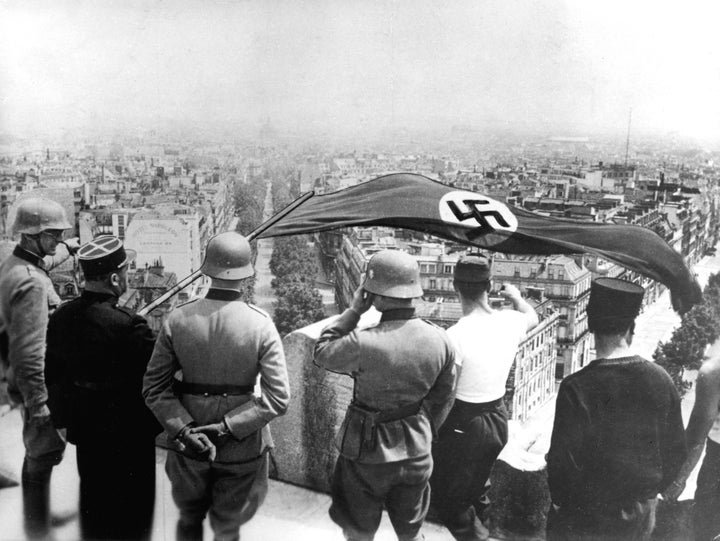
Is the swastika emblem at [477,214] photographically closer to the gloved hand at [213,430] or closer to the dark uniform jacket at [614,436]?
the dark uniform jacket at [614,436]

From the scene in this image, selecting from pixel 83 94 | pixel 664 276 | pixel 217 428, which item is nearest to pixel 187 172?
pixel 83 94

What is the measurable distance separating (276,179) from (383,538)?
2.87 metres

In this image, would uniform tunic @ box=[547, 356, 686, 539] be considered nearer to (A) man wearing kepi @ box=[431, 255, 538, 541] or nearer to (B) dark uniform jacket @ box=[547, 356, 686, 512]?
(B) dark uniform jacket @ box=[547, 356, 686, 512]

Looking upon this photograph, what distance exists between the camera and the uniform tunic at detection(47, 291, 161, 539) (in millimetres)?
4352

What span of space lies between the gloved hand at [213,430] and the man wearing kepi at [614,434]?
2.24 m

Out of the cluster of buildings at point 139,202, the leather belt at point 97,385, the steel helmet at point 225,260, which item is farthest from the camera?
the cluster of buildings at point 139,202

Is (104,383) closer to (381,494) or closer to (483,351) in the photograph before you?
(381,494)

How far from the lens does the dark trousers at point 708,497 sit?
15.8ft

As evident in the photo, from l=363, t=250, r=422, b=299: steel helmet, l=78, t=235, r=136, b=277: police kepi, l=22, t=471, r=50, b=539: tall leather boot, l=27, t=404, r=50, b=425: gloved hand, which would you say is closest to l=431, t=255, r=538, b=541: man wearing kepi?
l=363, t=250, r=422, b=299: steel helmet

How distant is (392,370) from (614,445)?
1.75 meters

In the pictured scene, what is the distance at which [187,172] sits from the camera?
225 inches

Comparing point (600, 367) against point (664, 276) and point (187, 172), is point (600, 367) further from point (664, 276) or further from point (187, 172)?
point (187, 172)

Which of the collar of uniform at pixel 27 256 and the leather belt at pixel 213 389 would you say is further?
the collar of uniform at pixel 27 256

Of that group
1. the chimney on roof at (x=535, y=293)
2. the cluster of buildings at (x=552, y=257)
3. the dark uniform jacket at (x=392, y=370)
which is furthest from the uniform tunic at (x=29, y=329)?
the chimney on roof at (x=535, y=293)
